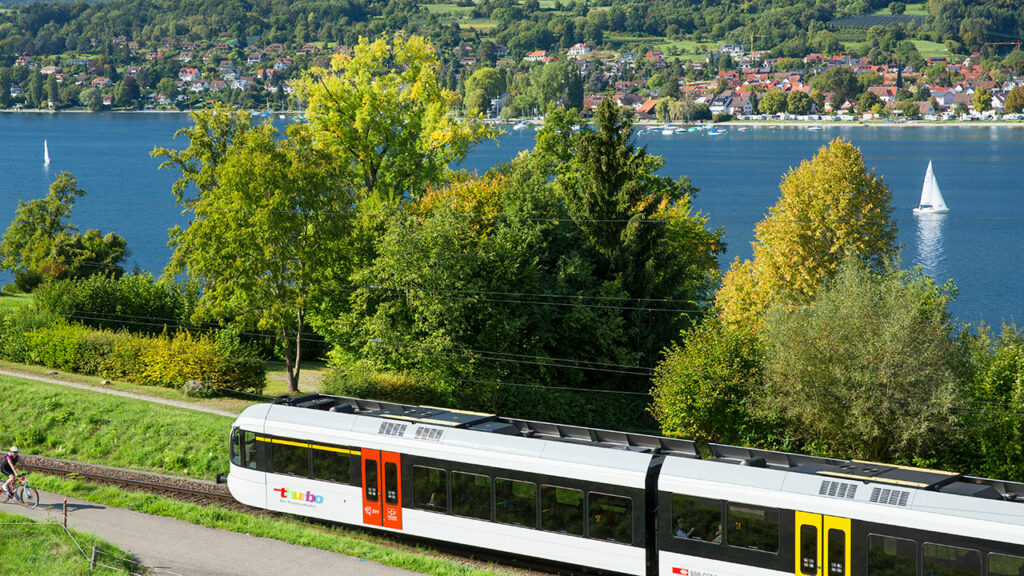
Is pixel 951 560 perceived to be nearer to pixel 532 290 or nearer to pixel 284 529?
pixel 284 529

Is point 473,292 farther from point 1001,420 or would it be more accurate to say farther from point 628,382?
point 1001,420

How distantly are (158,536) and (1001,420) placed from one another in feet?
70.6

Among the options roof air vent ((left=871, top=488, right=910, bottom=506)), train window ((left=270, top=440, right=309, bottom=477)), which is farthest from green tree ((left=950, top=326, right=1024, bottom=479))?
train window ((left=270, top=440, right=309, bottom=477))

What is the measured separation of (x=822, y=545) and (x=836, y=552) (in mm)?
252

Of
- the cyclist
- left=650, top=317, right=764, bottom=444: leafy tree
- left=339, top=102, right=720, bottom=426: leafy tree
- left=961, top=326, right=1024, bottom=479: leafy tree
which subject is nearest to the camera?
the cyclist

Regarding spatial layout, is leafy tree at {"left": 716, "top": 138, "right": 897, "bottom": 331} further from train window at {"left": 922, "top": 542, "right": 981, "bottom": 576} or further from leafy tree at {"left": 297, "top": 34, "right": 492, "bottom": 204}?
Result: train window at {"left": 922, "top": 542, "right": 981, "bottom": 576}

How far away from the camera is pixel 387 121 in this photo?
48.9 m

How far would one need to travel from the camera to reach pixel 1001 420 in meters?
26.7

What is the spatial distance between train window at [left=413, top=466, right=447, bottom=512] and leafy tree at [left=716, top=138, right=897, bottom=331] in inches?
861

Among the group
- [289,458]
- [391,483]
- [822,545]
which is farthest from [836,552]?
[289,458]

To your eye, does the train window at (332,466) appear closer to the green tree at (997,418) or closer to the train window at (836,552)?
the train window at (836,552)

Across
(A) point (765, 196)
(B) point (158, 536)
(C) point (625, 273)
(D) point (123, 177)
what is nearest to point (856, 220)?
(C) point (625, 273)

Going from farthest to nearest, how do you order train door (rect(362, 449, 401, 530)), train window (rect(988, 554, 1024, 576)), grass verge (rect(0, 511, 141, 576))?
1. train door (rect(362, 449, 401, 530))
2. grass verge (rect(0, 511, 141, 576))
3. train window (rect(988, 554, 1024, 576))

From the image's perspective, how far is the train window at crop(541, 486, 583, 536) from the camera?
19.0 m
